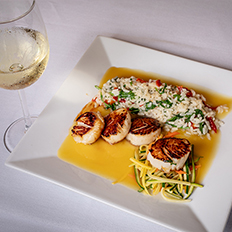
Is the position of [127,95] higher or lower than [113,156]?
higher

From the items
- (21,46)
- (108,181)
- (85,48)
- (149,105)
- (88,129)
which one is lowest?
(108,181)

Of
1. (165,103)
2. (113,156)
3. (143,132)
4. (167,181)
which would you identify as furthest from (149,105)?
(167,181)

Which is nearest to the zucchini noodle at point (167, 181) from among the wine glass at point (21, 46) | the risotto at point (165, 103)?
the risotto at point (165, 103)

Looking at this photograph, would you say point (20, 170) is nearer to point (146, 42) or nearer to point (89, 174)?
point (89, 174)

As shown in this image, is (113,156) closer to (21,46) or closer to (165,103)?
(165,103)

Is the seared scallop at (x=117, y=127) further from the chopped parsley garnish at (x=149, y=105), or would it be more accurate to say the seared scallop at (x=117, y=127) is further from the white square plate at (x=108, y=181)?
the white square plate at (x=108, y=181)

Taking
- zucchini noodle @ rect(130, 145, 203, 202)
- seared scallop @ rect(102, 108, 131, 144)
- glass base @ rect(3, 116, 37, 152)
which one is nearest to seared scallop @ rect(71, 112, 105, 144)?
seared scallop @ rect(102, 108, 131, 144)
